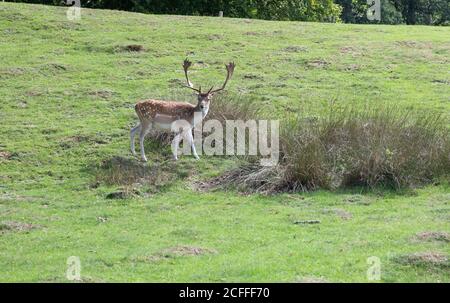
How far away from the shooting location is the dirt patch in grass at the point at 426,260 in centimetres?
1066

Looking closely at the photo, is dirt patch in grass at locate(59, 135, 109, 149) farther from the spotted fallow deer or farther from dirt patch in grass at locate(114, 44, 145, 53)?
dirt patch in grass at locate(114, 44, 145, 53)

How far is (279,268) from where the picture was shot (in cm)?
1056

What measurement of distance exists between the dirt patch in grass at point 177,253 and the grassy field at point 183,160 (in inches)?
1.1

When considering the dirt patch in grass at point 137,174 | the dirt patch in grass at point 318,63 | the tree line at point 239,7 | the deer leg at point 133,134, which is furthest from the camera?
the tree line at point 239,7

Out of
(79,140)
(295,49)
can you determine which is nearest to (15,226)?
(79,140)

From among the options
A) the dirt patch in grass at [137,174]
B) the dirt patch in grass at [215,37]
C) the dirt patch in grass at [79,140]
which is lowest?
the dirt patch in grass at [137,174]

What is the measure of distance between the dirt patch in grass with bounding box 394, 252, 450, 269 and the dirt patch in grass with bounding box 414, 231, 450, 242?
2.11ft

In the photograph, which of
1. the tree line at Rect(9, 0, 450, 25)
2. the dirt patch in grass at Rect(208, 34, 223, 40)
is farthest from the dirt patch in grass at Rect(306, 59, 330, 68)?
the tree line at Rect(9, 0, 450, 25)

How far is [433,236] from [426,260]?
99cm

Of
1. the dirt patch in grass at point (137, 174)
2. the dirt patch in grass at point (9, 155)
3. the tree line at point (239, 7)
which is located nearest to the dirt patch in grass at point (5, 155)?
the dirt patch in grass at point (9, 155)

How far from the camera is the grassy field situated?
11023mm

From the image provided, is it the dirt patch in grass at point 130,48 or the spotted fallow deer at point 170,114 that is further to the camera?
the dirt patch in grass at point 130,48

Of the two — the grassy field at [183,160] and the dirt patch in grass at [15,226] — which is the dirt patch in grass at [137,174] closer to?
the grassy field at [183,160]
